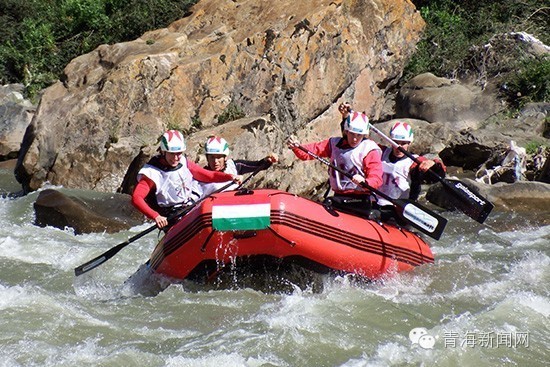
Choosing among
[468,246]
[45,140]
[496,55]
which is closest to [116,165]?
[45,140]

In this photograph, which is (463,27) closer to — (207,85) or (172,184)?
(207,85)

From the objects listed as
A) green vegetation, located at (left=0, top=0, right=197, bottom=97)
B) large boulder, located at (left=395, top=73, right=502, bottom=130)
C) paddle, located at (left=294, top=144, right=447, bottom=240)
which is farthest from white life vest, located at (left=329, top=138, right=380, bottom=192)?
green vegetation, located at (left=0, top=0, right=197, bottom=97)

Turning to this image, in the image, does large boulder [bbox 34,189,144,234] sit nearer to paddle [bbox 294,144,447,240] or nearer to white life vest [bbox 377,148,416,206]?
white life vest [bbox 377,148,416,206]

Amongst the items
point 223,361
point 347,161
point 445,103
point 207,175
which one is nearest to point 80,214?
point 207,175

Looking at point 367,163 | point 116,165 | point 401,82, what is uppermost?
point 367,163

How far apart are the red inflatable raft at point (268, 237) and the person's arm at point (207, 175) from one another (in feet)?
2.21

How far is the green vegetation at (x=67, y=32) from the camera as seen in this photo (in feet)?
63.2

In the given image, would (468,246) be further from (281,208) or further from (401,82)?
(401,82)

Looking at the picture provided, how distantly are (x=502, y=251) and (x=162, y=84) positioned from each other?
5.90 m

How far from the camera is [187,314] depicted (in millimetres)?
6184

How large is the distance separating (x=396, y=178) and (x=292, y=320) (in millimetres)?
2405

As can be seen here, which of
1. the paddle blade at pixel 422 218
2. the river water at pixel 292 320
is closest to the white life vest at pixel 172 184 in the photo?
the river water at pixel 292 320

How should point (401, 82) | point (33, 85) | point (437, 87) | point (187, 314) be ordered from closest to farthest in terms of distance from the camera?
point (187, 314), point (437, 87), point (401, 82), point (33, 85)

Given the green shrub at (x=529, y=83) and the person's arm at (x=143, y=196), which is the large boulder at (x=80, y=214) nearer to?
the person's arm at (x=143, y=196)
